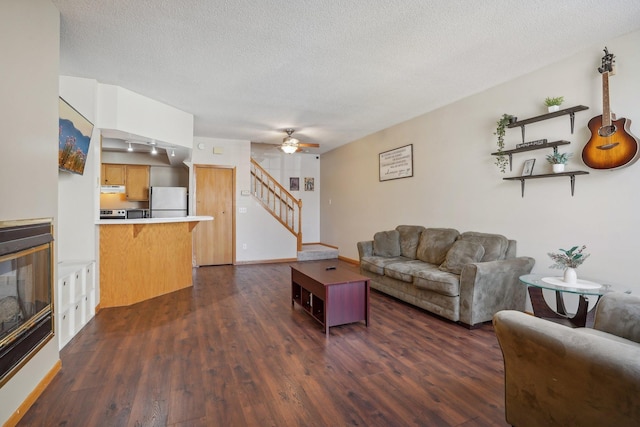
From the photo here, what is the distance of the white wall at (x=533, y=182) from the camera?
2.65m

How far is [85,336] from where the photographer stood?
2.86 meters

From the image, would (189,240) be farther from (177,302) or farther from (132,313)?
(132,313)

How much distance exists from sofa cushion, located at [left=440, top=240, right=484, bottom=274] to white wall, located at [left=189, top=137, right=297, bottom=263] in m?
4.13

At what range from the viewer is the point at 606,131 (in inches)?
105

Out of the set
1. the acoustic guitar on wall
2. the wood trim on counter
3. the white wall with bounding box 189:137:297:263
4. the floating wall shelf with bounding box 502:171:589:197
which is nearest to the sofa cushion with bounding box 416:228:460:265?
the floating wall shelf with bounding box 502:171:589:197

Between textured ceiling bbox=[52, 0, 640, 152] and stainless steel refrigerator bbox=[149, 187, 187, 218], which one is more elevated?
textured ceiling bbox=[52, 0, 640, 152]

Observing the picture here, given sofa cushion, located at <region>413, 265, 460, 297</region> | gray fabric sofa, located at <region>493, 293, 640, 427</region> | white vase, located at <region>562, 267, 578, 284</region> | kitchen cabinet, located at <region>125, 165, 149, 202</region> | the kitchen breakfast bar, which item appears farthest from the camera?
kitchen cabinet, located at <region>125, 165, 149, 202</region>

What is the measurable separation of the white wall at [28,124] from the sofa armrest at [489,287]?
11.4 ft

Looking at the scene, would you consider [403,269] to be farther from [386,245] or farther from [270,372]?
[270,372]

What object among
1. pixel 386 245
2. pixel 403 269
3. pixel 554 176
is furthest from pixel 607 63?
pixel 386 245

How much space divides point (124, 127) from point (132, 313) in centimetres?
228

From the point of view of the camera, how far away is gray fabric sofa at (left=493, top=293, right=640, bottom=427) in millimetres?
1058

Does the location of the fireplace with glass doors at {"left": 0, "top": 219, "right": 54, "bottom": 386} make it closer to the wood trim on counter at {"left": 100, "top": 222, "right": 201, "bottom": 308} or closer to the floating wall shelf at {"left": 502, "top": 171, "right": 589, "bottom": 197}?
the wood trim on counter at {"left": 100, "top": 222, "right": 201, "bottom": 308}

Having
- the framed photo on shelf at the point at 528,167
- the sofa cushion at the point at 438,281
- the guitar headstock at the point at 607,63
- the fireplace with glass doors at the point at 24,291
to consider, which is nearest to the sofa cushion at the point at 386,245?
the sofa cushion at the point at 438,281
